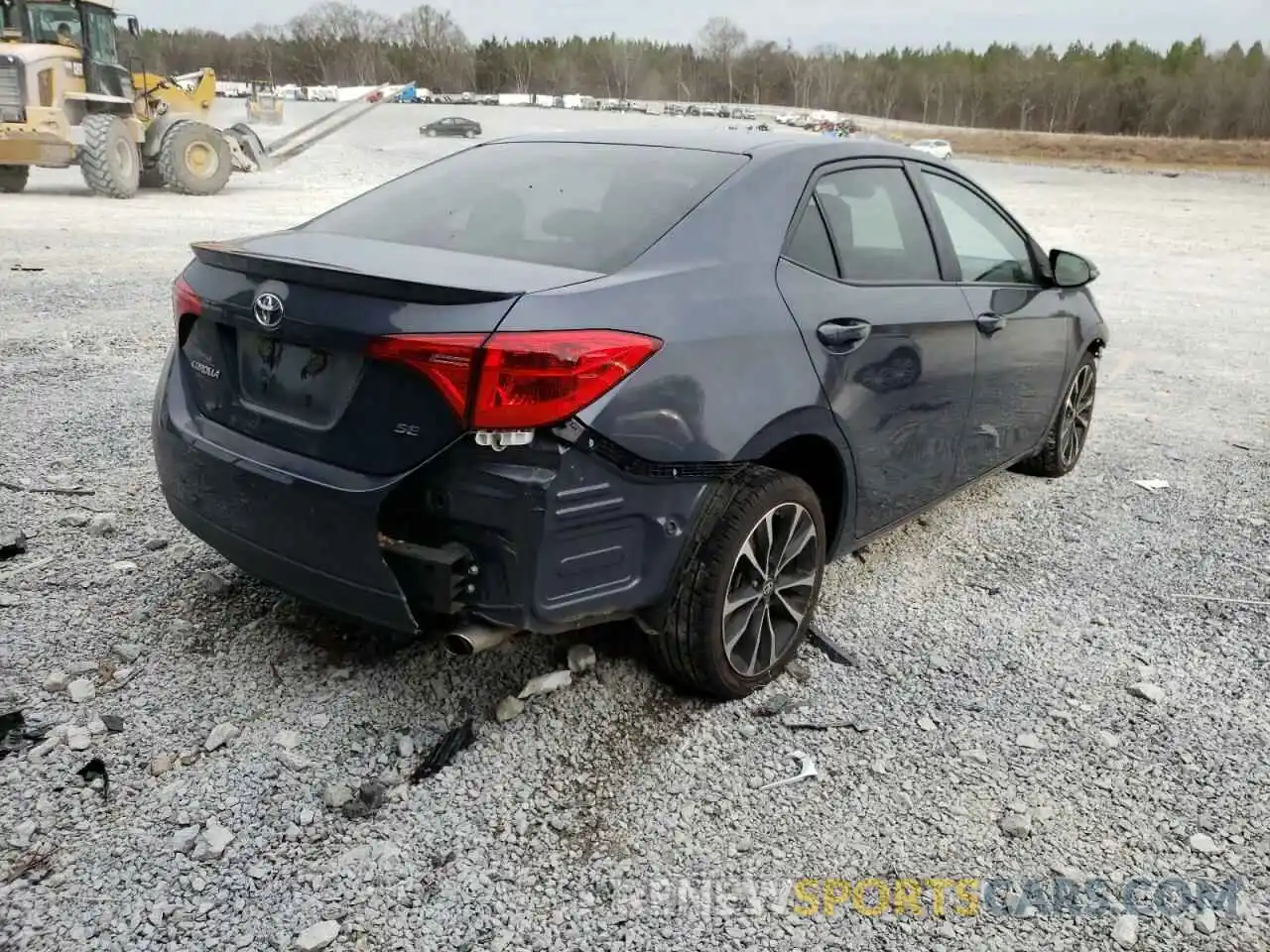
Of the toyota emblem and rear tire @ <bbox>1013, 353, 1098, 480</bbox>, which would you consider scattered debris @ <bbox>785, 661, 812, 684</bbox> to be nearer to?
the toyota emblem

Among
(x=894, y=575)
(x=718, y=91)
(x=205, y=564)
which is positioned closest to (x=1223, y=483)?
(x=894, y=575)

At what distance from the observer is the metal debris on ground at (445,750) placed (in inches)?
110

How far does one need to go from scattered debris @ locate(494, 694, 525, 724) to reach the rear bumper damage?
1.66ft

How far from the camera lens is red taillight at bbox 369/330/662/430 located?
2404 millimetres

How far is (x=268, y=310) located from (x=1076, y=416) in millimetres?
4222

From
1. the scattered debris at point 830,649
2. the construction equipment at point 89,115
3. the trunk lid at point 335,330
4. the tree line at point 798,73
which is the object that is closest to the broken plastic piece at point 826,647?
the scattered debris at point 830,649

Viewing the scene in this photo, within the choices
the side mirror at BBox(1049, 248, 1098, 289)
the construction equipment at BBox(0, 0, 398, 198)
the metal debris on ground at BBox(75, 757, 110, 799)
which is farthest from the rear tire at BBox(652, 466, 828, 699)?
the construction equipment at BBox(0, 0, 398, 198)

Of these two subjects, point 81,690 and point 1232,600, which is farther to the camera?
point 1232,600

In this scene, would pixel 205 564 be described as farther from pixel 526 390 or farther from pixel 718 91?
pixel 718 91

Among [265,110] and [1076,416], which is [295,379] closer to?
[1076,416]

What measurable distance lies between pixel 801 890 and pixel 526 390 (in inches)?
52.8

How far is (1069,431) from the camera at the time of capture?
5.35 meters

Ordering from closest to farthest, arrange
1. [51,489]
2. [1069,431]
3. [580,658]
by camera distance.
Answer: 1. [580,658]
2. [51,489]
3. [1069,431]

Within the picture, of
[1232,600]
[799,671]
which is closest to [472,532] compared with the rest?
[799,671]
